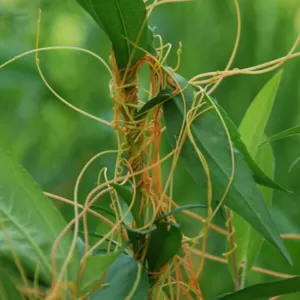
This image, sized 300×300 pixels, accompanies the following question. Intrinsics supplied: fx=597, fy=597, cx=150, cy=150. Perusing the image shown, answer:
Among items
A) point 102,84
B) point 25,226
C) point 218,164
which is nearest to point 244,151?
point 218,164

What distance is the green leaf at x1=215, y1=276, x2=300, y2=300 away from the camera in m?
0.34

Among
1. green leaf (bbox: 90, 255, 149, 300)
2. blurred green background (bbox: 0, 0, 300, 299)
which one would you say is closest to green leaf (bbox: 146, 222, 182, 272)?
green leaf (bbox: 90, 255, 149, 300)

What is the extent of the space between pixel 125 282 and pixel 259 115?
209mm

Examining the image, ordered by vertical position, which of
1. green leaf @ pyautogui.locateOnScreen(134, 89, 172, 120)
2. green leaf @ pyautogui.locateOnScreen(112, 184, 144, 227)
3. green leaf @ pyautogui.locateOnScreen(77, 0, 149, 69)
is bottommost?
green leaf @ pyautogui.locateOnScreen(112, 184, 144, 227)

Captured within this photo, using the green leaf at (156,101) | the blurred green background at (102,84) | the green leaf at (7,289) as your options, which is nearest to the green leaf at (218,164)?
the green leaf at (156,101)

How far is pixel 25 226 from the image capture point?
0.30 meters

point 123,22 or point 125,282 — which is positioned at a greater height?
point 123,22

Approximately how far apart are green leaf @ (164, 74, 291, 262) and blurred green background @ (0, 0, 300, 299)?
0.42 metres

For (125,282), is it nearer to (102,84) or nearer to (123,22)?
(123,22)

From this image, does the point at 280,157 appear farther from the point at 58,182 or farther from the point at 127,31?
the point at 127,31

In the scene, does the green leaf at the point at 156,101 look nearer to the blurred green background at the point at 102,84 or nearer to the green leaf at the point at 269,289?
the green leaf at the point at 269,289

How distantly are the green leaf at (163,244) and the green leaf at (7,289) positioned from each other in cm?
8

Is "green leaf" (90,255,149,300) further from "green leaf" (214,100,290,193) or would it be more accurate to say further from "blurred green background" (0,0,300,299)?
"blurred green background" (0,0,300,299)

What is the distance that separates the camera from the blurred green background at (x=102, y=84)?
0.80 m
